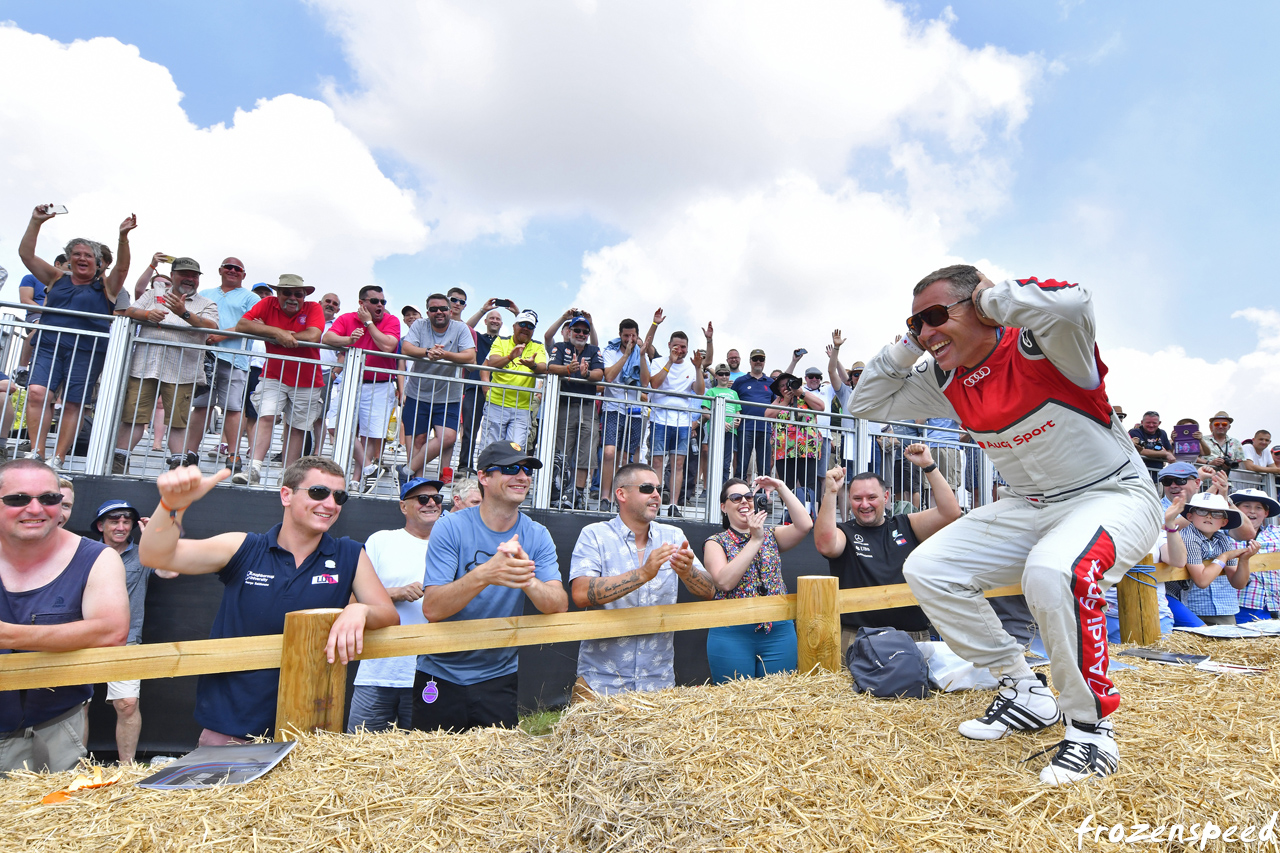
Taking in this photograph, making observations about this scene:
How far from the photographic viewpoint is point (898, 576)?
5.36 m

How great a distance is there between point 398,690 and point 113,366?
4.20 m

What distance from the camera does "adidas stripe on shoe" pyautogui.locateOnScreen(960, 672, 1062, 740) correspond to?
10.2 ft

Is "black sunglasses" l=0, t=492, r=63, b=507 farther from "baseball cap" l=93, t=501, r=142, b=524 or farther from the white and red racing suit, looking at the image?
the white and red racing suit

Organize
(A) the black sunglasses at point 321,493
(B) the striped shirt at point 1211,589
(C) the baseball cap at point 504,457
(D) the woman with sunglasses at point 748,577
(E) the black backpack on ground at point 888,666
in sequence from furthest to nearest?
(B) the striped shirt at point 1211,589
(D) the woman with sunglasses at point 748,577
(C) the baseball cap at point 504,457
(A) the black sunglasses at point 321,493
(E) the black backpack on ground at point 888,666

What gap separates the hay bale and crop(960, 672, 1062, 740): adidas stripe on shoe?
5cm

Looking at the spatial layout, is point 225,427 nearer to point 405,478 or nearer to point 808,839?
point 405,478

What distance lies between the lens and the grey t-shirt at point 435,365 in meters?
7.49

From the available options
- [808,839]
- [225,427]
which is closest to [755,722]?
[808,839]

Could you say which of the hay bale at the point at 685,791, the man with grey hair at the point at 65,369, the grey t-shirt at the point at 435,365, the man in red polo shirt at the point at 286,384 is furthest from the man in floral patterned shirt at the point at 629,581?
the man with grey hair at the point at 65,369

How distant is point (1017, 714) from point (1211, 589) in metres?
5.62

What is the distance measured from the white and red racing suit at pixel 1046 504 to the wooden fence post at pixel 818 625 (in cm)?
83

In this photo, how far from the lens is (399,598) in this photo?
486cm

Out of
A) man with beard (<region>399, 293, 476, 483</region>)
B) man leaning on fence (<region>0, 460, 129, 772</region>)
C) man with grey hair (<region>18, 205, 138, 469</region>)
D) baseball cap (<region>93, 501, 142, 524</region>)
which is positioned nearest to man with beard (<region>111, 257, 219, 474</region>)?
man with grey hair (<region>18, 205, 138, 469</region>)

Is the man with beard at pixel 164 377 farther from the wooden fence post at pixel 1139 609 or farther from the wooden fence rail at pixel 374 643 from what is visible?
the wooden fence post at pixel 1139 609
